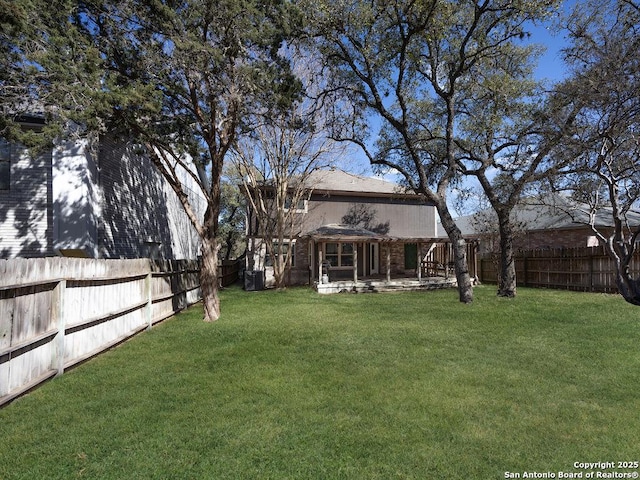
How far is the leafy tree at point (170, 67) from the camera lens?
21.0 ft

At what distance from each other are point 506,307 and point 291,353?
7.36m

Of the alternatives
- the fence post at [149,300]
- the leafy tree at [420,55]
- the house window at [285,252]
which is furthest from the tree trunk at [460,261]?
the fence post at [149,300]

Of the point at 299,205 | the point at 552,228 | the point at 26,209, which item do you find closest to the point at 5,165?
the point at 26,209

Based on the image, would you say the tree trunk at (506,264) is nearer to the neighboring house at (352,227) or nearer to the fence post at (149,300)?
the neighboring house at (352,227)

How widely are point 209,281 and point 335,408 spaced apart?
5.95 meters

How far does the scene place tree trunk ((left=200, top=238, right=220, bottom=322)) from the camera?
29.6ft

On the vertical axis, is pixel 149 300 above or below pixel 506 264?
below

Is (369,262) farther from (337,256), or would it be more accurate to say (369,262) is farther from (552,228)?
(552,228)

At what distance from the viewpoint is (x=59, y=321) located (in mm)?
4879

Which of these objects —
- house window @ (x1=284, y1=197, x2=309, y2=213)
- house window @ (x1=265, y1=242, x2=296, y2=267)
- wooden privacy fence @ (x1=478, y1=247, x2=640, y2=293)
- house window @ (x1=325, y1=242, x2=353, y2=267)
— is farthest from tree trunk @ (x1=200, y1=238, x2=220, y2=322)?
wooden privacy fence @ (x1=478, y1=247, x2=640, y2=293)

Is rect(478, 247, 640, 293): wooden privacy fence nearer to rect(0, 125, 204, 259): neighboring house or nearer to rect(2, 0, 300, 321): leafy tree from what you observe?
rect(2, 0, 300, 321): leafy tree

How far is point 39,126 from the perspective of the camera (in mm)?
9617

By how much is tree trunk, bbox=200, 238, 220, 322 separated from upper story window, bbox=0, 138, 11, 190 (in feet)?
18.2

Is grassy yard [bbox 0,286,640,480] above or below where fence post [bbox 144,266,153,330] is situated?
below
